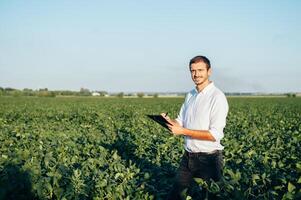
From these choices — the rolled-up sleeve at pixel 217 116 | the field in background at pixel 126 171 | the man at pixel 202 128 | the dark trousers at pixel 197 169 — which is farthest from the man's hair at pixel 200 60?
the field in background at pixel 126 171

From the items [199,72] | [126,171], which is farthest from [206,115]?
[126,171]

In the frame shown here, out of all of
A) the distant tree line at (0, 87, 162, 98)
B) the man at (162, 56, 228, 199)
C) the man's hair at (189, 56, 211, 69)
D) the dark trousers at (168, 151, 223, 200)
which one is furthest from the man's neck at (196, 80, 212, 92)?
the distant tree line at (0, 87, 162, 98)

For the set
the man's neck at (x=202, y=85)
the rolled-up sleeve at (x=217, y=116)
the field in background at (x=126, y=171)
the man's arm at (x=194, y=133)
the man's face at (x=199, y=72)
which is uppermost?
the man's face at (x=199, y=72)

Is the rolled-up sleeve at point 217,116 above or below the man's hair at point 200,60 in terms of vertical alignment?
below

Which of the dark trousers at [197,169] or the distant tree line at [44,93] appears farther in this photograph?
the distant tree line at [44,93]

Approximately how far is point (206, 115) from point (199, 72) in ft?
1.55

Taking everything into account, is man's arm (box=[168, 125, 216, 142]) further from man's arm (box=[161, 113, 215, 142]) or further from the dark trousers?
the dark trousers

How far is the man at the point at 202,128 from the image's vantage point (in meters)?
4.08

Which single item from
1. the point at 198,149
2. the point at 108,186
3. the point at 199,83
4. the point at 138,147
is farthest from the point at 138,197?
the point at 138,147

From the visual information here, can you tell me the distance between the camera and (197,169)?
14.4 feet

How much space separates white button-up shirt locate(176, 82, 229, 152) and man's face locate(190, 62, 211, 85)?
11cm

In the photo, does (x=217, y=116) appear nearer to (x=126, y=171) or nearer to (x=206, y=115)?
(x=206, y=115)

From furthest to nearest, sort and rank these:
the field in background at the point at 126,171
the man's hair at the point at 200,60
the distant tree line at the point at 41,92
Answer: the distant tree line at the point at 41,92 < the man's hair at the point at 200,60 < the field in background at the point at 126,171

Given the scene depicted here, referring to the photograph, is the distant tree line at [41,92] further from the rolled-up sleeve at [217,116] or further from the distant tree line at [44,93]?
the rolled-up sleeve at [217,116]
